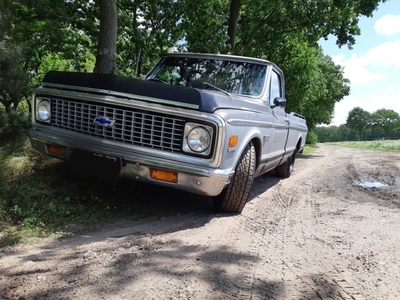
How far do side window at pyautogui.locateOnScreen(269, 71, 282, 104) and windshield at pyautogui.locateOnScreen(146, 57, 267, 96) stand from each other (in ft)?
0.83

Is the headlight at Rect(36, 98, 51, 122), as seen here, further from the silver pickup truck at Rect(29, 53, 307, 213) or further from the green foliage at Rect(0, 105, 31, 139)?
the green foliage at Rect(0, 105, 31, 139)

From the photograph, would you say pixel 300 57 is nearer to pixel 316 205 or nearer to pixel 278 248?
pixel 316 205

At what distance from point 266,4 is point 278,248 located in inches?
431

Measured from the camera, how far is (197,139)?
3283 millimetres

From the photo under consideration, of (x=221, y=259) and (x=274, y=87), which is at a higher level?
(x=274, y=87)

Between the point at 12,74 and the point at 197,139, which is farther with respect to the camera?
the point at 12,74

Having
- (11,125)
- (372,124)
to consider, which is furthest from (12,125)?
(372,124)

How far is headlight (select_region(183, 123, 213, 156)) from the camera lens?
10.7 ft

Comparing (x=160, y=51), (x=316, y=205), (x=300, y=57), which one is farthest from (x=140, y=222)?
(x=300, y=57)

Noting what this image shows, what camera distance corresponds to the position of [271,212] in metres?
4.31

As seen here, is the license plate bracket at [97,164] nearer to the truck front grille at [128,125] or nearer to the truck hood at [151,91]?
the truck front grille at [128,125]

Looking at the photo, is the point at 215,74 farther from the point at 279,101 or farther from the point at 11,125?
the point at 11,125

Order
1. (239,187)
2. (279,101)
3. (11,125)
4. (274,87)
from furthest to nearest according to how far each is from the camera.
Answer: (11,125)
(274,87)
(279,101)
(239,187)

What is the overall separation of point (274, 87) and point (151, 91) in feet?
8.18
